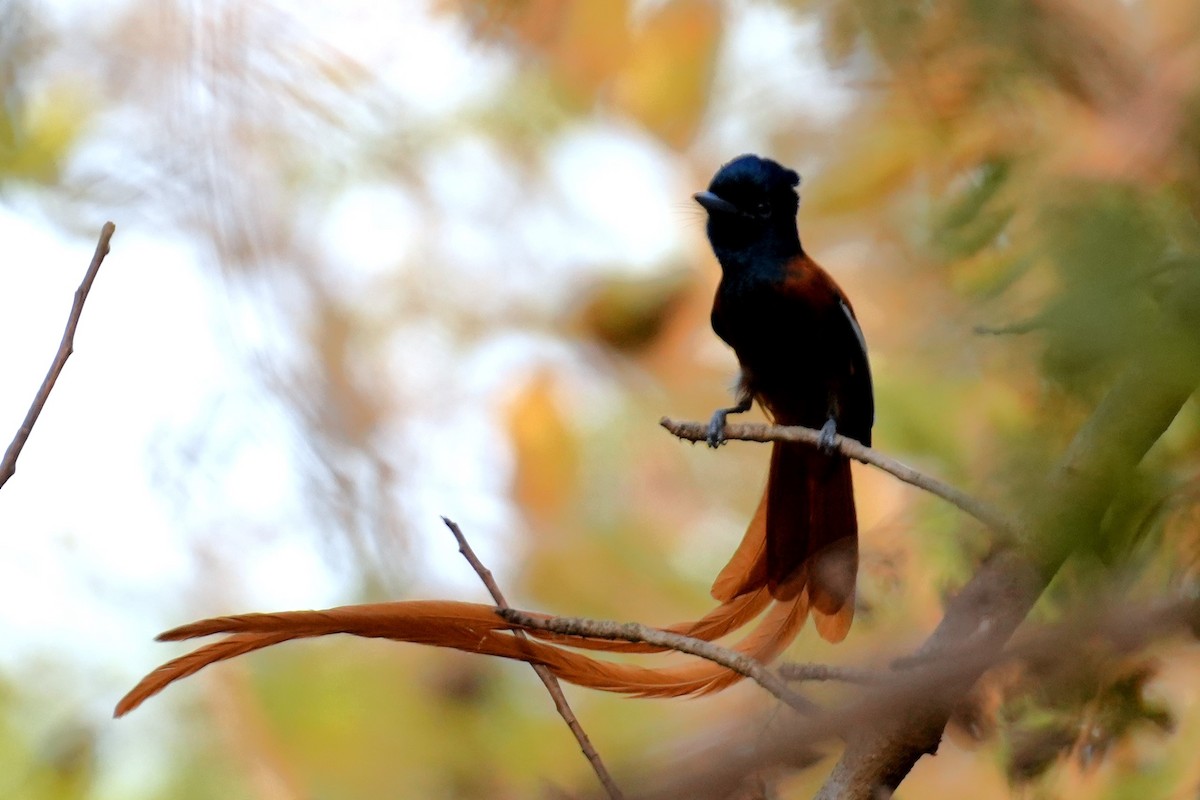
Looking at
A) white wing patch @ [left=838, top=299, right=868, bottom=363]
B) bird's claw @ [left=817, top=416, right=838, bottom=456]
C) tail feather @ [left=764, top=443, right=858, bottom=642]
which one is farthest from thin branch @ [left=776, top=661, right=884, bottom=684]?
white wing patch @ [left=838, top=299, right=868, bottom=363]

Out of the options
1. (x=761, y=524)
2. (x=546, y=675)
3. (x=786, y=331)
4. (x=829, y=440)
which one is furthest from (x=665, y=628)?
(x=786, y=331)

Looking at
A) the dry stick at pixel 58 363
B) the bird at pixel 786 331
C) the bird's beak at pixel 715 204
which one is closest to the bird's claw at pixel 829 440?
the bird at pixel 786 331

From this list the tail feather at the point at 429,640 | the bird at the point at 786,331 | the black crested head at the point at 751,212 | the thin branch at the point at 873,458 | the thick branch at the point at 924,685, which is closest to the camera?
the thick branch at the point at 924,685

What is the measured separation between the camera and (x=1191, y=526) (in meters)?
0.56

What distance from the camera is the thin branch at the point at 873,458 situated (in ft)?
1.92

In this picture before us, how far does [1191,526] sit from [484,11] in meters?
1.22

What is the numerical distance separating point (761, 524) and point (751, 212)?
86 centimetres

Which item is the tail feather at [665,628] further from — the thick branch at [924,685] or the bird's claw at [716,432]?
the thick branch at [924,685]

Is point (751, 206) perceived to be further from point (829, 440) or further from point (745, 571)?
point (745, 571)

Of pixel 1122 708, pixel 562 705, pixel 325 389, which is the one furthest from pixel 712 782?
pixel 325 389

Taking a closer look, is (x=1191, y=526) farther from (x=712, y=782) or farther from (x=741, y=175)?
(x=741, y=175)

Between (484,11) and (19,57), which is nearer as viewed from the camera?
(484,11)

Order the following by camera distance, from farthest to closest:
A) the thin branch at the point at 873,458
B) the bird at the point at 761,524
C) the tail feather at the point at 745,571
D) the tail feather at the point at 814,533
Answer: the tail feather at the point at 745,571 < the tail feather at the point at 814,533 < the bird at the point at 761,524 < the thin branch at the point at 873,458

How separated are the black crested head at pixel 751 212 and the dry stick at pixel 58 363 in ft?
5.36
